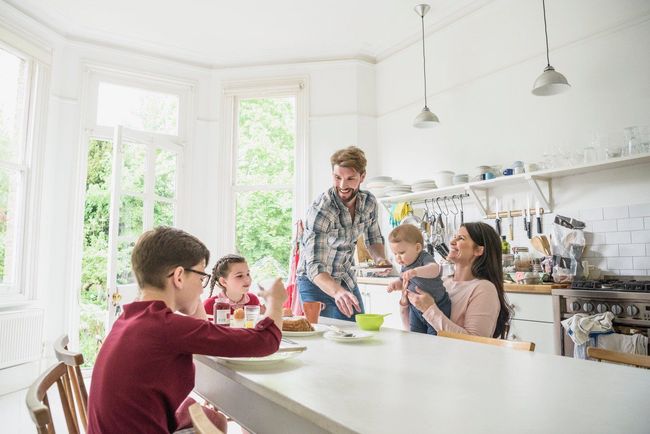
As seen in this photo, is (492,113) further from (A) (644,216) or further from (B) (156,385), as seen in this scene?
(B) (156,385)

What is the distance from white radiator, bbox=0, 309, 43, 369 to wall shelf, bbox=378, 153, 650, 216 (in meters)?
3.16

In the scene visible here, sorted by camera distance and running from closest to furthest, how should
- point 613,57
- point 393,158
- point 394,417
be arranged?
point 394,417 → point 613,57 → point 393,158

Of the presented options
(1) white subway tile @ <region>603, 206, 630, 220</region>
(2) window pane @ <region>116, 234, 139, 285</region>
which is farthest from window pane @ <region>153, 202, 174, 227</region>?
(1) white subway tile @ <region>603, 206, 630, 220</region>

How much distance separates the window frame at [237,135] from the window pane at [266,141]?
2.5 inches

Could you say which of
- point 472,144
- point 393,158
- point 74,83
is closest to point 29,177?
point 74,83

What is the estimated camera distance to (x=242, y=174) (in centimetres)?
487

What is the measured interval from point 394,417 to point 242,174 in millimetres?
4330

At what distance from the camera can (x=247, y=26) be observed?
14.1 ft

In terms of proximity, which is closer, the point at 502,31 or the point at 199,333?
the point at 199,333

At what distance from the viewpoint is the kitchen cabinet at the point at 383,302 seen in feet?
12.1

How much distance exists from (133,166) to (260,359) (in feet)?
11.9

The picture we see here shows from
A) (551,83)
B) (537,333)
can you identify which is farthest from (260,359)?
(551,83)

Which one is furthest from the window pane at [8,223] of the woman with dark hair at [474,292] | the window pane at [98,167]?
the woman with dark hair at [474,292]

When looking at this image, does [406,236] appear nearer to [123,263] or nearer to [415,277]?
[415,277]
